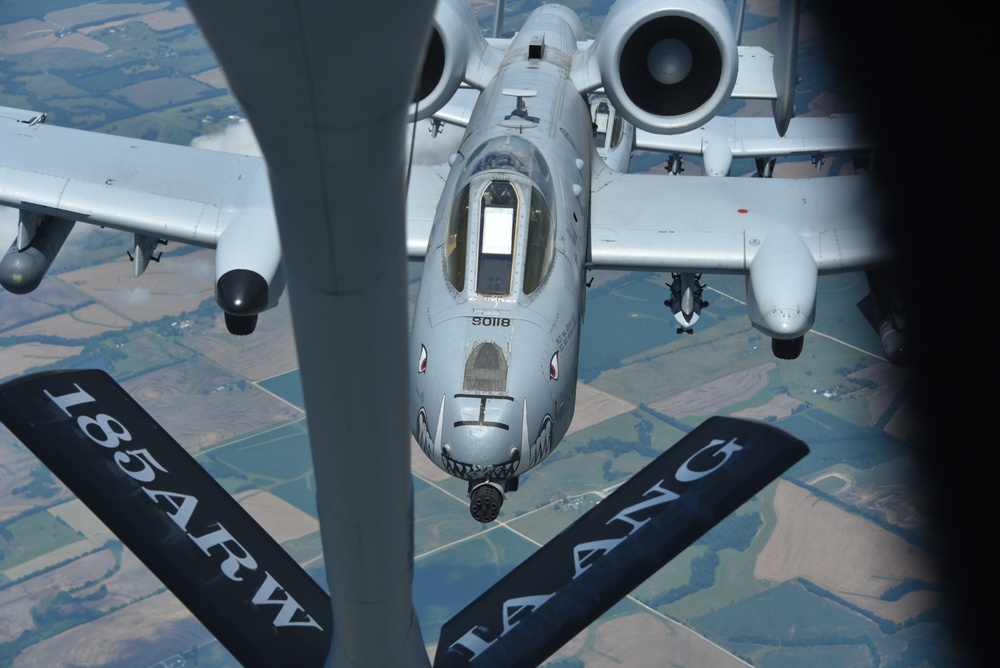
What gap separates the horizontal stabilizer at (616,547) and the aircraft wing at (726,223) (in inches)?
336

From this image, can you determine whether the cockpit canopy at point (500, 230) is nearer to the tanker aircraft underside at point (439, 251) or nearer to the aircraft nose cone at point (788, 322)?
the tanker aircraft underside at point (439, 251)

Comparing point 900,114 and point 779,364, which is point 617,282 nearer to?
point 779,364

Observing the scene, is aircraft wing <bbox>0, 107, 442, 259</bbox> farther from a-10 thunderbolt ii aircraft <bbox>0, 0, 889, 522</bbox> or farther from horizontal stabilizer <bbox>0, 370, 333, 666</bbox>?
horizontal stabilizer <bbox>0, 370, 333, 666</bbox>

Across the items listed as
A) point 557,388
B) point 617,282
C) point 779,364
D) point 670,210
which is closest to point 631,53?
point 670,210

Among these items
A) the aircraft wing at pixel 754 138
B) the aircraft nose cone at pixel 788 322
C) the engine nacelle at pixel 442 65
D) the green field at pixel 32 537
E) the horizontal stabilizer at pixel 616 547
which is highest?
the engine nacelle at pixel 442 65

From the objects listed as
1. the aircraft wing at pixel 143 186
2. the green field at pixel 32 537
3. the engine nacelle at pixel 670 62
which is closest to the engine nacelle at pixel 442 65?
the aircraft wing at pixel 143 186

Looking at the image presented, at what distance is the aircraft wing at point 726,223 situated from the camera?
758 inches

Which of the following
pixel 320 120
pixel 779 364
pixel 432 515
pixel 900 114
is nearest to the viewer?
pixel 900 114

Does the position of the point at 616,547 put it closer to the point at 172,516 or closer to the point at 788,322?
the point at 172,516

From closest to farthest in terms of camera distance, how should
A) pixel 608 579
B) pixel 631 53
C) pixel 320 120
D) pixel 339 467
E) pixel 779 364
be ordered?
pixel 320 120, pixel 339 467, pixel 608 579, pixel 631 53, pixel 779 364

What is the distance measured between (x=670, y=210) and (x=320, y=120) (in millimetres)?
16052

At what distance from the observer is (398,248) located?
598 centimetres

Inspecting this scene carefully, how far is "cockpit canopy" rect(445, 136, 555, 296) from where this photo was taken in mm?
15812

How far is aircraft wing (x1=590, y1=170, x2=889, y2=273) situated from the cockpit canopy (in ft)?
10.5
